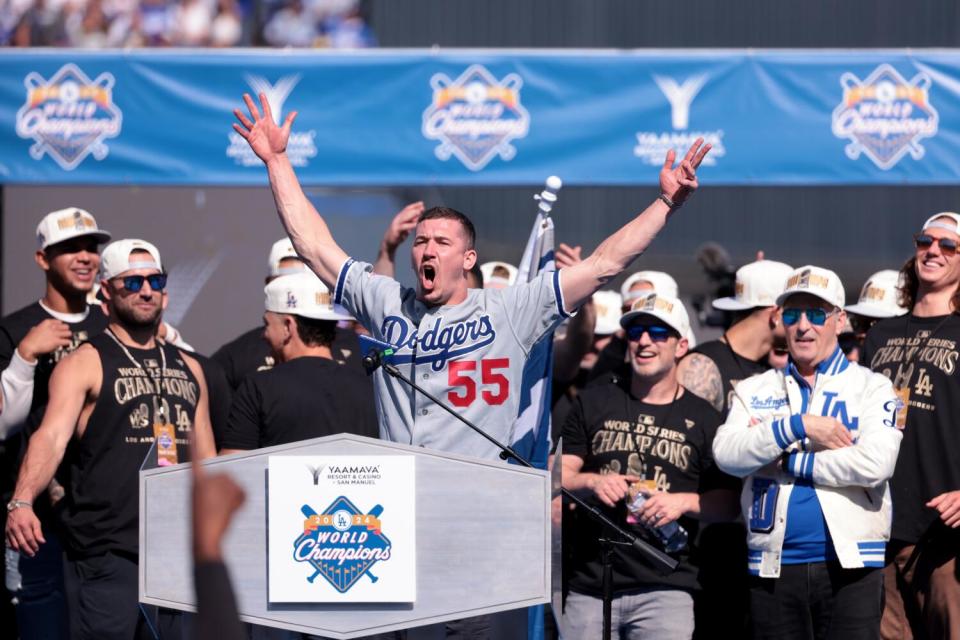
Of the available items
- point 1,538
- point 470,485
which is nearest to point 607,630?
point 470,485

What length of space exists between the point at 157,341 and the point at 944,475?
3463 millimetres

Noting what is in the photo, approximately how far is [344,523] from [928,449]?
116 inches

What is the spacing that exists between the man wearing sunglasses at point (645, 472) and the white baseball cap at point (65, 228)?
257 cm

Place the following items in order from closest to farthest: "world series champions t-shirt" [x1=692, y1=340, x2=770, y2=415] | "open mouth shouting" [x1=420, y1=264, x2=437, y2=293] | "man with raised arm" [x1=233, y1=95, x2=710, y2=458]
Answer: "man with raised arm" [x1=233, y1=95, x2=710, y2=458], "open mouth shouting" [x1=420, y1=264, x2=437, y2=293], "world series champions t-shirt" [x1=692, y1=340, x2=770, y2=415]

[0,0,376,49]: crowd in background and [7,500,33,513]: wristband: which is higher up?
[0,0,376,49]: crowd in background

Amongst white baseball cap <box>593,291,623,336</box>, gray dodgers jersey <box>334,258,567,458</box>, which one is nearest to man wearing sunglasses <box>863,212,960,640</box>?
gray dodgers jersey <box>334,258,567,458</box>

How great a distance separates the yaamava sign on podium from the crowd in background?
8.40m

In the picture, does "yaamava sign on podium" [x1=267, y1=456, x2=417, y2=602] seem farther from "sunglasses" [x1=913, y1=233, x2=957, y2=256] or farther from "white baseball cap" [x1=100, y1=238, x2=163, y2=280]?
"sunglasses" [x1=913, y1=233, x2=957, y2=256]

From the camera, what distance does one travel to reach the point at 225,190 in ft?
37.2

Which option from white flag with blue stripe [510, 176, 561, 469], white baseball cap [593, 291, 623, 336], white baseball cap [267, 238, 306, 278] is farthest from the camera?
white baseball cap [593, 291, 623, 336]

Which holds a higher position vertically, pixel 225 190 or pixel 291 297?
pixel 225 190

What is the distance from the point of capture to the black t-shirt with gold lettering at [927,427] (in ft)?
19.4

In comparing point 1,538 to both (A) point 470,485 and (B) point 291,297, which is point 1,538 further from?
(A) point 470,485

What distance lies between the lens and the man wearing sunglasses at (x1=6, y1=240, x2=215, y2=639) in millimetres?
5832
